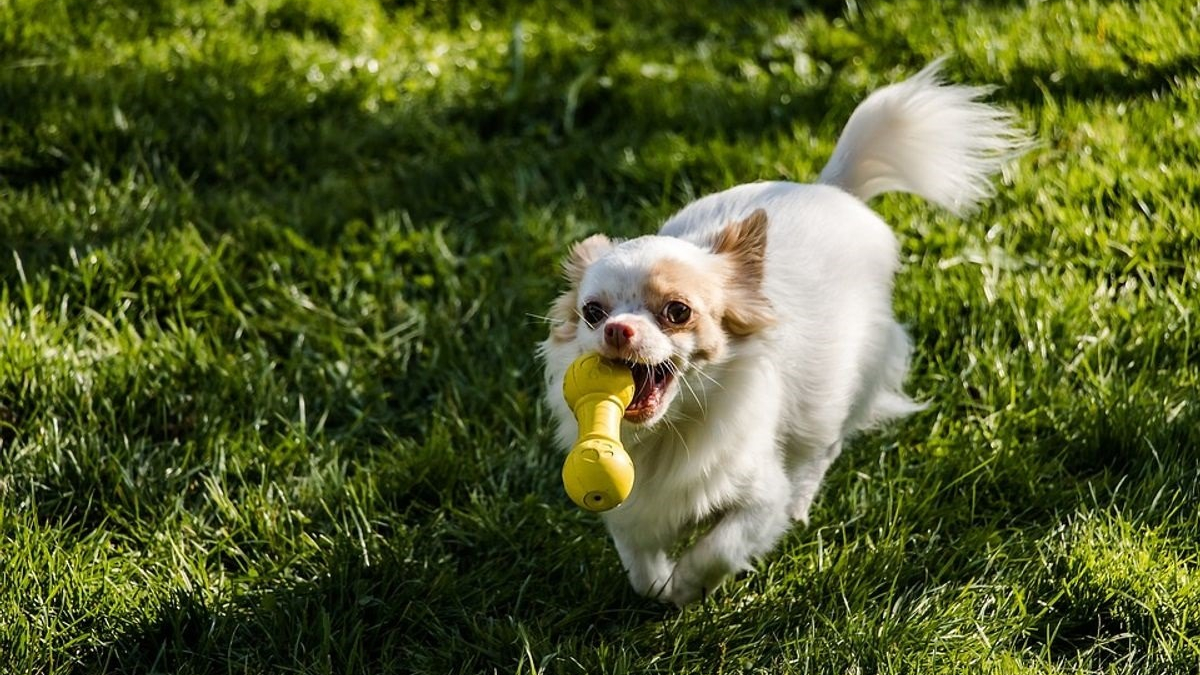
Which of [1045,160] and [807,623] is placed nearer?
[807,623]

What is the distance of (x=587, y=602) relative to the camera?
3129 millimetres

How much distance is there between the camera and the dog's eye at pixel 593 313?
281cm

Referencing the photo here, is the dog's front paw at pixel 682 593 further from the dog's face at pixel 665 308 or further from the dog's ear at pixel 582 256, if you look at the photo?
the dog's ear at pixel 582 256

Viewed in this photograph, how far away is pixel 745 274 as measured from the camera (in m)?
2.95

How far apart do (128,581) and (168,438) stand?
0.62m

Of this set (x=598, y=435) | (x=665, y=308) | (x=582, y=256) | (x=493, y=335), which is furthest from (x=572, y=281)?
(x=493, y=335)

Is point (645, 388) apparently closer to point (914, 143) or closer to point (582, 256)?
point (582, 256)

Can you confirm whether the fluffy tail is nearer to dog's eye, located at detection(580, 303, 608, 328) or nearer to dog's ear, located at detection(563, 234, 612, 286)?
dog's ear, located at detection(563, 234, 612, 286)

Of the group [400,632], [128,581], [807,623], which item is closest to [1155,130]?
[807,623]

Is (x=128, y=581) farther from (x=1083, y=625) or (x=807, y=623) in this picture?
(x=1083, y=625)

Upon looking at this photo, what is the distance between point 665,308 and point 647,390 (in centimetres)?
18

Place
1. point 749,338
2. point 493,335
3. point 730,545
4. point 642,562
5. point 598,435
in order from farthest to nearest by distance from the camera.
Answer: point 493,335 < point 642,562 < point 730,545 < point 749,338 < point 598,435

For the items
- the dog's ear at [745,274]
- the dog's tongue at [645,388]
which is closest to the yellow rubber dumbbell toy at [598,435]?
the dog's tongue at [645,388]

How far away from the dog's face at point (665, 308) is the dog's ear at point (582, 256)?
4cm
